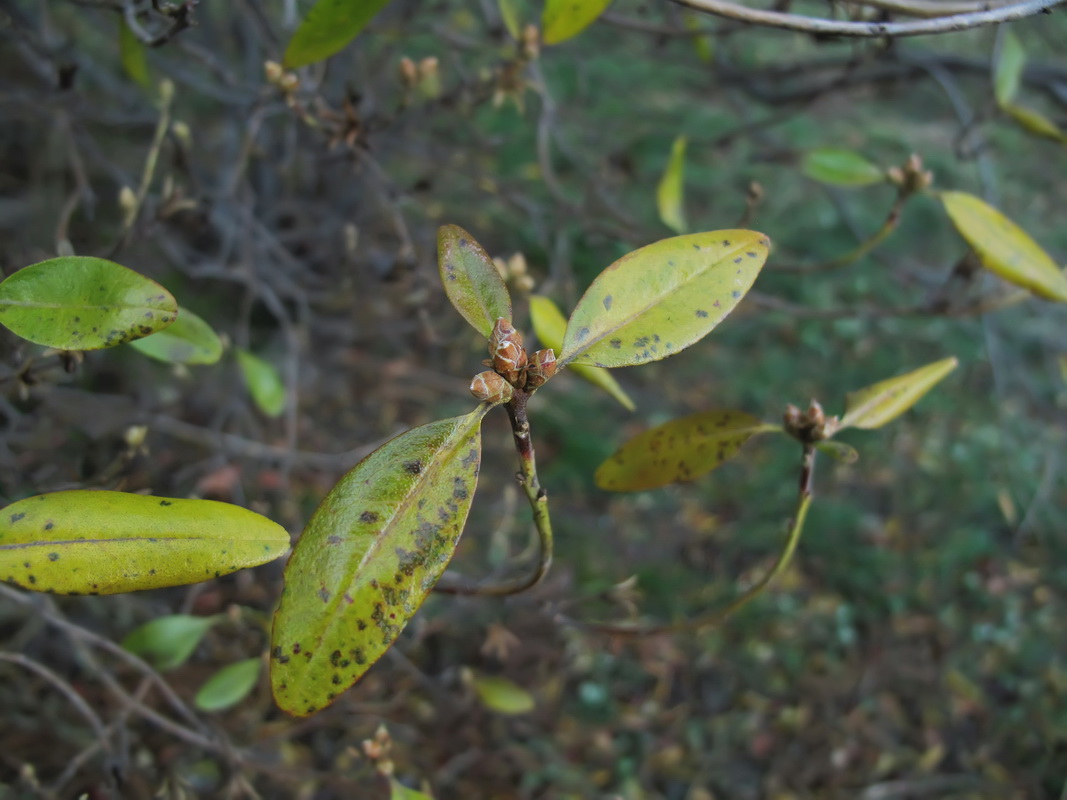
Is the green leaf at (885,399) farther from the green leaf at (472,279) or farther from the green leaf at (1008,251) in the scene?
the green leaf at (472,279)

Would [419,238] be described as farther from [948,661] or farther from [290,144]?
[948,661]

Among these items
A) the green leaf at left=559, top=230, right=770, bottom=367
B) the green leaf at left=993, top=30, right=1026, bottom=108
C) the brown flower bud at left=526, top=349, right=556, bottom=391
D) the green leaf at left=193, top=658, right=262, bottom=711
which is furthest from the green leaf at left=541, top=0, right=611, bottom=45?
the green leaf at left=193, top=658, right=262, bottom=711

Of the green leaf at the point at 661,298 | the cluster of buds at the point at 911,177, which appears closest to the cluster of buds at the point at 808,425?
the green leaf at the point at 661,298

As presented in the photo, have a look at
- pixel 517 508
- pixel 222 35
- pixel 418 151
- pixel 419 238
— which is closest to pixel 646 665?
pixel 517 508

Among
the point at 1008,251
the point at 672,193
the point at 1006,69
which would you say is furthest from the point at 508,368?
the point at 1006,69

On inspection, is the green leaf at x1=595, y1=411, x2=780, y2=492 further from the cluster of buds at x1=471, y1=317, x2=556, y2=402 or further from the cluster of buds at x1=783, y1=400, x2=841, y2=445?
the cluster of buds at x1=471, y1=317, x2=556, y2=402
